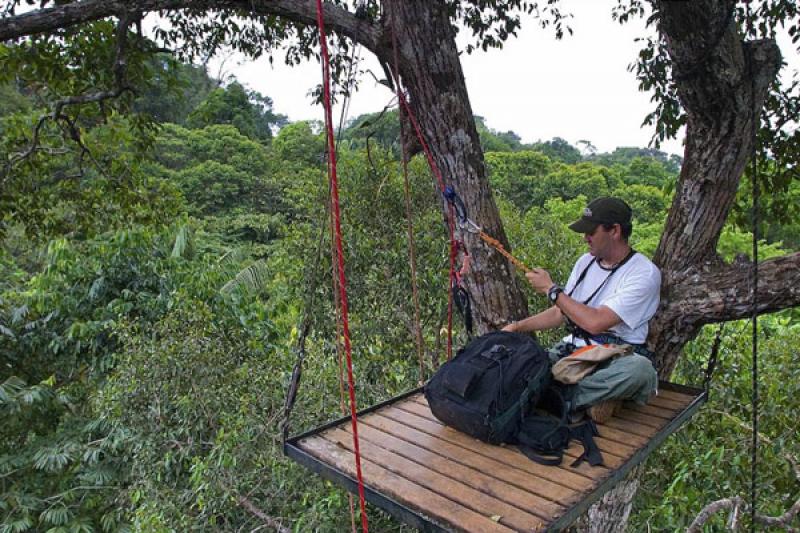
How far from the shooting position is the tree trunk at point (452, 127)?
2.61 metres

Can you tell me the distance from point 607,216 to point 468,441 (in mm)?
943

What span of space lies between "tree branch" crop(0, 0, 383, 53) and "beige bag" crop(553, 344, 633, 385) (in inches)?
65.8

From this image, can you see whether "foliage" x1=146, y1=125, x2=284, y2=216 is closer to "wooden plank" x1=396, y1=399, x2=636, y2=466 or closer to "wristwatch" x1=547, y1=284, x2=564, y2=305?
"wristwatch" x1=547, y1=284, x2=564, y2=305

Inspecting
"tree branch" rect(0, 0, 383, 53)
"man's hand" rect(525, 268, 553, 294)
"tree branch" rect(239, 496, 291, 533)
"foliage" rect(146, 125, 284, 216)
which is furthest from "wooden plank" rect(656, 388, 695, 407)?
"foliage" rect(146, 125, 284, 216)

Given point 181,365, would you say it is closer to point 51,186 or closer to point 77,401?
point 51,186

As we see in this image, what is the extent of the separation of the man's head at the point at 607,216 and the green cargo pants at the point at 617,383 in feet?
1.58

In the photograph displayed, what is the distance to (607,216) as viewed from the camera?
209cm

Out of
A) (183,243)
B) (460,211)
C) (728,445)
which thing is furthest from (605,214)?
(183,243)

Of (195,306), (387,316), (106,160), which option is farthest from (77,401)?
(387,316)

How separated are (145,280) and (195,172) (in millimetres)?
12534

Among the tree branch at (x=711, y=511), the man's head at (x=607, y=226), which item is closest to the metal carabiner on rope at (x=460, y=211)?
the man's head at (x=607, y=226)

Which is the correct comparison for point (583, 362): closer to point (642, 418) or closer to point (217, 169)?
point (642, 418)

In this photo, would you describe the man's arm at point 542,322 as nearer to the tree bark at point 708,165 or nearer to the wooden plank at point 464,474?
the tree bark at point 708,165

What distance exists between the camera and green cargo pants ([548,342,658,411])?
185 cm
